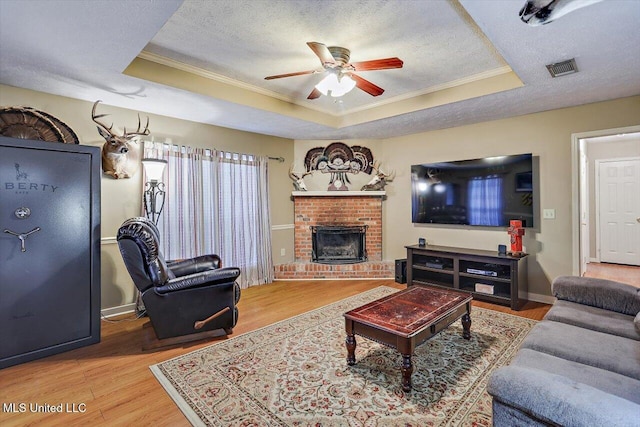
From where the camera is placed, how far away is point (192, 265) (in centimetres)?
348

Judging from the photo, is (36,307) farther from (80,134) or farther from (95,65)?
(95,65)

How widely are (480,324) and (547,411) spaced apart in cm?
221

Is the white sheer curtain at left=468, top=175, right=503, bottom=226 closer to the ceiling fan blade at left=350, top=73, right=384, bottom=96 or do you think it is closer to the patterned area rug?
the patterned area rug

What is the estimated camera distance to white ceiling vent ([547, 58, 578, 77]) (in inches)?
101

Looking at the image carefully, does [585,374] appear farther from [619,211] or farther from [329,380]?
[619,211]

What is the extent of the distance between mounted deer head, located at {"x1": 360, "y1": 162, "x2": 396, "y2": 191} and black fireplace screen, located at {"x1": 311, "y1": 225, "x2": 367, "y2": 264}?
679 mm

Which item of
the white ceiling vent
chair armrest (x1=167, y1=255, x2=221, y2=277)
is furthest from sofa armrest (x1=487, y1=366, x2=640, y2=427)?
chair armrest (x1=167, y1=255, x2=221, y2=277)

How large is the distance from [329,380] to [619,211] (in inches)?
268

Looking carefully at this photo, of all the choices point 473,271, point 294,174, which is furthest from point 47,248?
point 473,271

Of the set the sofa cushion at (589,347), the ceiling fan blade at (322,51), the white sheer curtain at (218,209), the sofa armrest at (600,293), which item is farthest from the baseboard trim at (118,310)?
the sofa armrest at (600,293)

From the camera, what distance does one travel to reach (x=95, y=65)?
2.55 m


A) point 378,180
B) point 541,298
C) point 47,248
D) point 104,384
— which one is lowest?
point 104,384

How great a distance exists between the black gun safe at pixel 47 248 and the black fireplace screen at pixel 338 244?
10.5 ft

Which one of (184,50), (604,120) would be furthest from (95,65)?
(604,120)
